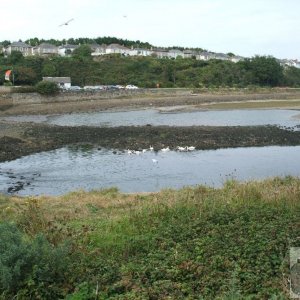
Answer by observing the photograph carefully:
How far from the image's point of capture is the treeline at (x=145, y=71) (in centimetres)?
8138

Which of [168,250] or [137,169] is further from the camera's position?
[137,169]

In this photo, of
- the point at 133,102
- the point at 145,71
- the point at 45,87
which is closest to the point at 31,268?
the point at 45,87

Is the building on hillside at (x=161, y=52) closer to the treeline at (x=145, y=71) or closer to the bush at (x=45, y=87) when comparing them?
the treeline at (x=145, y=71)

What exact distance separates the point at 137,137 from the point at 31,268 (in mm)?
25659

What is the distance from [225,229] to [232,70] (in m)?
93.2

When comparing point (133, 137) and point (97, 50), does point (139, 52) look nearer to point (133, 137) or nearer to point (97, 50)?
point (97, 50)

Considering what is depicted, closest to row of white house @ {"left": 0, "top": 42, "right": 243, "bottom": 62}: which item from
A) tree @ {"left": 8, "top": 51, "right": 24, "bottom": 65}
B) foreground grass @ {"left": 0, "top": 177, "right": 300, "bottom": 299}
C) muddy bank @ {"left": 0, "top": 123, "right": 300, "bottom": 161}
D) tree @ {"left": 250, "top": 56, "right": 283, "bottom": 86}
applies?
tree @ {"left": 8, "top": 51, "right": 24, "bottom": 65}

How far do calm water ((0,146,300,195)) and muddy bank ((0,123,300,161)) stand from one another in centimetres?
151

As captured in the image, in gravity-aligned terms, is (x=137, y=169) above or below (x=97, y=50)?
below

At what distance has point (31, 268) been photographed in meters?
5.56

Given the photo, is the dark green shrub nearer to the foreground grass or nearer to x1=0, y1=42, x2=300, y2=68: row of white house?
x1=0, y1=42, x2=300, y2=68: row of white house

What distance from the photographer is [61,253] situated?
575cm

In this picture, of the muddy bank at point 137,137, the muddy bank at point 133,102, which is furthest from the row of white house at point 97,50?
the muddy bank at point 137,137

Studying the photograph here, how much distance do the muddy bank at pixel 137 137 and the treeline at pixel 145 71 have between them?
40898 mm
